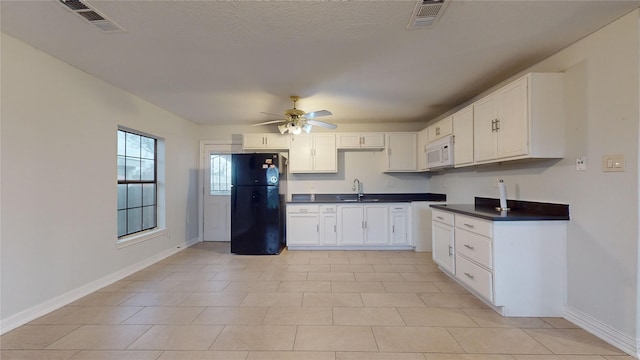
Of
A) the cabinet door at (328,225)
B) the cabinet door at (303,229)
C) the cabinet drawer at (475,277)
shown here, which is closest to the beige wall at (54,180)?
the cabinet door at (303,229)

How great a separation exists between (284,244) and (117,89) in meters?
3.34

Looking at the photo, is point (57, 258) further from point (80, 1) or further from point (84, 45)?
point (80, 1)

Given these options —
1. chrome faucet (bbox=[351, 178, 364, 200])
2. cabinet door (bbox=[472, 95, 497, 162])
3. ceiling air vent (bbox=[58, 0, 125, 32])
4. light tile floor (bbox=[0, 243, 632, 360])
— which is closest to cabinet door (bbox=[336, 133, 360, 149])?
chrome faucet (bbox=[351, 178, 364, 200])

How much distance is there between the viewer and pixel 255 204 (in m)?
4.34

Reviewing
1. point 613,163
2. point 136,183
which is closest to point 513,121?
point 613,163

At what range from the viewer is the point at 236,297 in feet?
8.83

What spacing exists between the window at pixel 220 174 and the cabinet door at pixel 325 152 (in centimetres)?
177

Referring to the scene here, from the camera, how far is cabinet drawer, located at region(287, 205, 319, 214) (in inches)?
178

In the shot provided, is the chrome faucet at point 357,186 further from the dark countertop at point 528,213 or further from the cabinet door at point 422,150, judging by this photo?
the dark countertop at point 528,213

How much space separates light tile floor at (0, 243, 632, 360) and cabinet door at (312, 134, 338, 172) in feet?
6.57

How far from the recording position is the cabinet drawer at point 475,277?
233cm

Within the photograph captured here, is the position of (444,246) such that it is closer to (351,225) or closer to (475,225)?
(475,225)

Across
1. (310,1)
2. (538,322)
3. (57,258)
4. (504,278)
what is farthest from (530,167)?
(57,258)

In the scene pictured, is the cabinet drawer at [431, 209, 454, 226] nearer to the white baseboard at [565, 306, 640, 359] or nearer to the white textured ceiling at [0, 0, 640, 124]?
the white baseboard at [565, 306, 640, 359]
